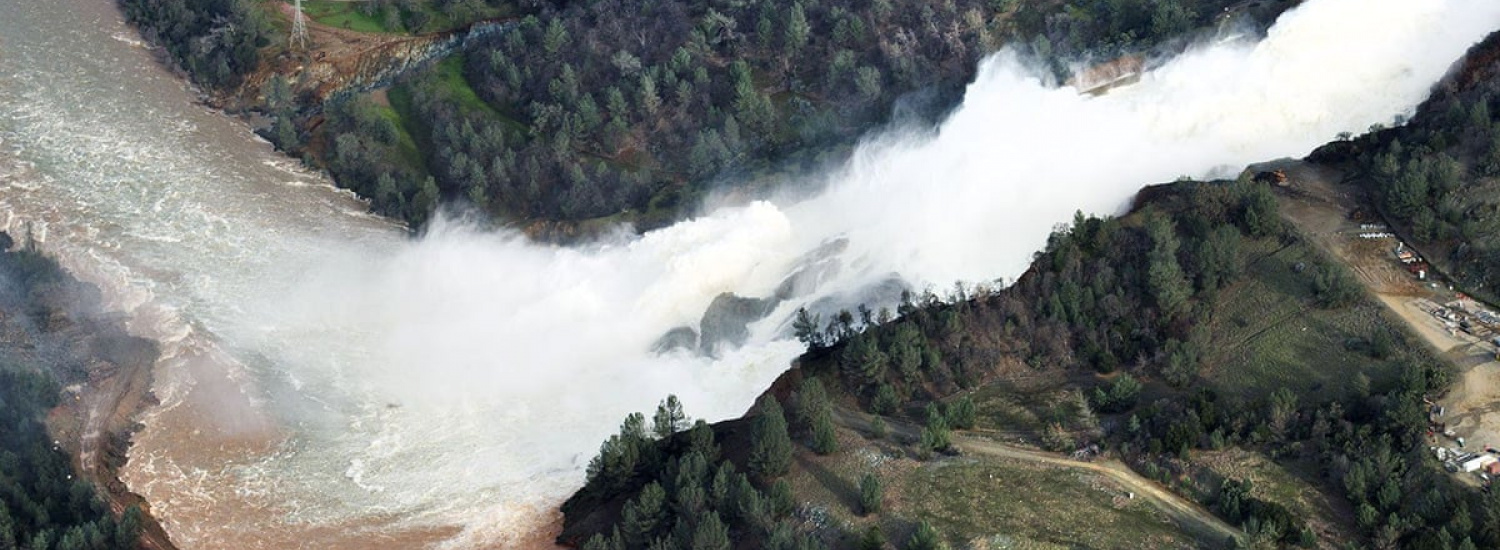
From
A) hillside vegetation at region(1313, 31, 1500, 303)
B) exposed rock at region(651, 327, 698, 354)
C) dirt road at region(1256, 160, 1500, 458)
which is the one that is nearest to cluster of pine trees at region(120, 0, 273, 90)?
exposed rock at region(651, 327, 698, 354)

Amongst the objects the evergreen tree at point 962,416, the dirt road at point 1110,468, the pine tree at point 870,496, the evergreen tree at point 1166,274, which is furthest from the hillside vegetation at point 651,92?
the pine tree at point 870,496

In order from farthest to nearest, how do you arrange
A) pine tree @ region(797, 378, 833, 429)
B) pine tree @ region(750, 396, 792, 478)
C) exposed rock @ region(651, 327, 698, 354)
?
1. exposed rock @ region(651, 327, 698, 354)
2. pine tree @ region(797, 378, 833, 429)
3. pine tree @ region(750, 396, 792, 478)

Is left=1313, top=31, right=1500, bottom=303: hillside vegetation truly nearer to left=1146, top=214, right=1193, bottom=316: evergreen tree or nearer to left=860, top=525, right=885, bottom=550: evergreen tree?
left=1146, top=214, right=1193, bottom=316: evergreen tree

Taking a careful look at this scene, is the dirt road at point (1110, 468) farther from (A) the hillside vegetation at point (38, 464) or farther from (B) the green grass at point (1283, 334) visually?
(A) the hillside vegetation at point (38, 464)

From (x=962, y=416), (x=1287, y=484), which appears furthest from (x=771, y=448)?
(x=1287, y=484)

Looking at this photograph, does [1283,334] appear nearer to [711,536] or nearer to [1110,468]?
[1110,468]

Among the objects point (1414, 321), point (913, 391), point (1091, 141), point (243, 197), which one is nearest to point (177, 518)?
point (243, 197)
